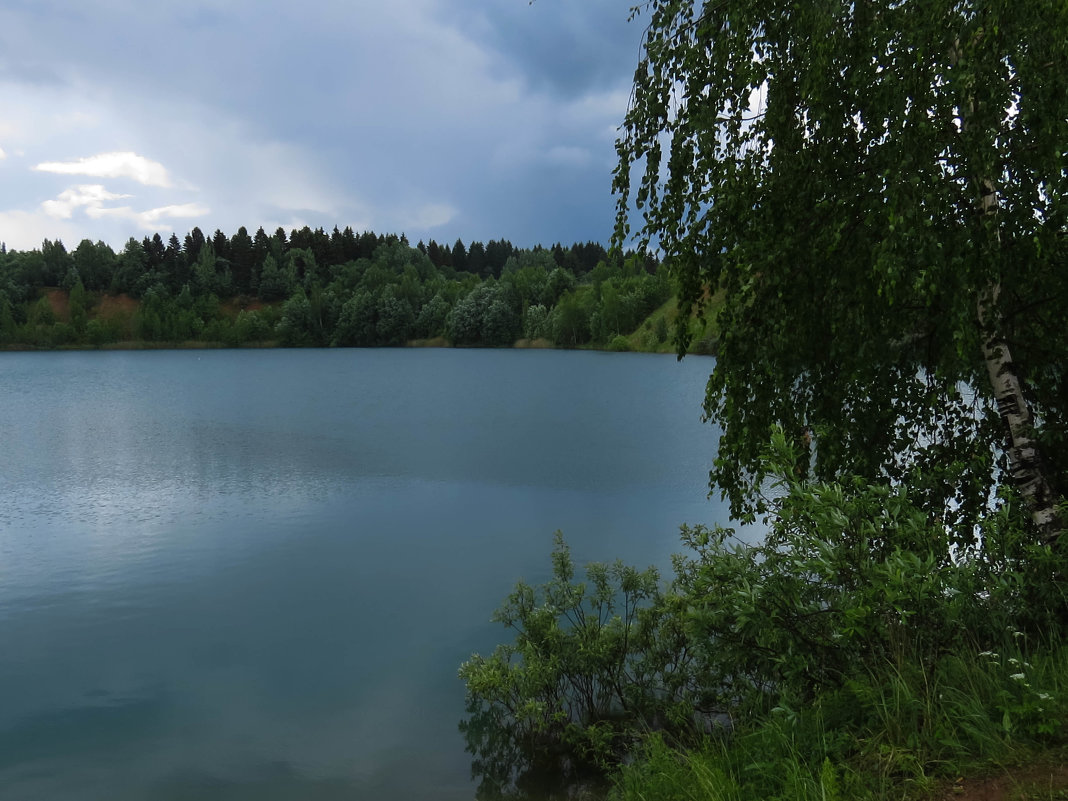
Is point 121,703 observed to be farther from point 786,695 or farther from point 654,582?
point 786,695

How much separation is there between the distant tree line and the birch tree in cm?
10621

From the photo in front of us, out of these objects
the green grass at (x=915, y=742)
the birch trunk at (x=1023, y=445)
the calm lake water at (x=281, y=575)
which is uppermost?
the birch trunk at (x=1023, y=445)

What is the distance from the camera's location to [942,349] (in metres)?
5.57

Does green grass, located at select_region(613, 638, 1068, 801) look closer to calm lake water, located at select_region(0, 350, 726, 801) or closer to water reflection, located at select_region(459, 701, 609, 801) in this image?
water reflection, located at select_region(459, 701, 609, 801)

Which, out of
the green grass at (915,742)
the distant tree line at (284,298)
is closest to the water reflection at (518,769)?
the green grass at (915,742)

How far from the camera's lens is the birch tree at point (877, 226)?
4.58 metres

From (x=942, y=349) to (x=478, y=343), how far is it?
439 ft

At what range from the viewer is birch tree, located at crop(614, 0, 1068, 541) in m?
4.58

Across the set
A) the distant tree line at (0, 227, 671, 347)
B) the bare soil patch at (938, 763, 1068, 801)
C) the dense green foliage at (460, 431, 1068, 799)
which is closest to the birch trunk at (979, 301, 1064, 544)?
the dense green foliage at (460, 431, 1068, 799)

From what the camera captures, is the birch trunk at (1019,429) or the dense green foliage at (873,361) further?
the birch trunk at (1019,429)

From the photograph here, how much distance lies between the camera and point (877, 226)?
5.10 meters

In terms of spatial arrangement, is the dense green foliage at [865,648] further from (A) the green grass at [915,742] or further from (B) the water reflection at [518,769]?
(B) the water reflection at [518,769]

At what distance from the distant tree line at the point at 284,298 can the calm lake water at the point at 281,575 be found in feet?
282

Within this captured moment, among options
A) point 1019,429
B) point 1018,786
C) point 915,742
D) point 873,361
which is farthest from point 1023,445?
point 1018,786
